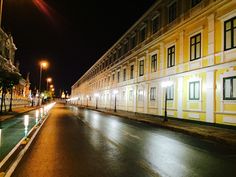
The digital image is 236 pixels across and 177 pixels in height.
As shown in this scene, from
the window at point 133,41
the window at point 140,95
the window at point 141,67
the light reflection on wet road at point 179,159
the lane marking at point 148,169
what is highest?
the window at point 133,41

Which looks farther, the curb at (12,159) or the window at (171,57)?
the window at (171,57)

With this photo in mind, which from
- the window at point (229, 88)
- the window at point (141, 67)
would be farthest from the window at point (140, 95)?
the window at point (229, 88)

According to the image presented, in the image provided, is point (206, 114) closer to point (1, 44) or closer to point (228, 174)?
point (228, 174)

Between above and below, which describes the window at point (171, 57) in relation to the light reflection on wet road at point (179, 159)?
above

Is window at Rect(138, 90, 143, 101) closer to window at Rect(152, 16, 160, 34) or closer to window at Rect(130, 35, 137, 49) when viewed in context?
window at Rect(152, 16, 160, 34)

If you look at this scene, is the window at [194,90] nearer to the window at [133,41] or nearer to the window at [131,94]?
the window at [131,94]

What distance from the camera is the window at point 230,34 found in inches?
633

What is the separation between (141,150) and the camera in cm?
870

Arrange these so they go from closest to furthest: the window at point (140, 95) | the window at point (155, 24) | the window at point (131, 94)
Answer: the window at point (155, 24) → the window at point (140, 95) → the window at point (131, 94)

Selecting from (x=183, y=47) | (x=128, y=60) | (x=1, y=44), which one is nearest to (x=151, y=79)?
(x=183, y=47)

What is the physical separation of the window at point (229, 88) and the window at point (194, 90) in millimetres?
3097

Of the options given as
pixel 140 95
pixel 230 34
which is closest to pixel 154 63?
pixel 140 95

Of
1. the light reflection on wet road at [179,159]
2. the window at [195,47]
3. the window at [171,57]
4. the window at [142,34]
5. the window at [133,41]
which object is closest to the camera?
the light reflection on wet road at [179,159]

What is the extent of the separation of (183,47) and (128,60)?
684 inches
